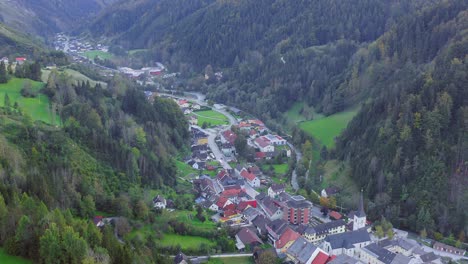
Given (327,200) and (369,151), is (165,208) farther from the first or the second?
(369,151)

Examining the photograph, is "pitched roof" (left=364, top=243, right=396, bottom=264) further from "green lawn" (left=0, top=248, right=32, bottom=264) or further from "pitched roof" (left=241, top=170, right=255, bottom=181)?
"green lawn" (left=0, top=248, right=32, bottom=264)

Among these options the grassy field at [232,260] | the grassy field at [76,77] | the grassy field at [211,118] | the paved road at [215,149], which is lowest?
the grassy field at [211,118]

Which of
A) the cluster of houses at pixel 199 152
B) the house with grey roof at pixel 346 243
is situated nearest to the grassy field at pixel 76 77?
the cluster of houses at pixel 199 152

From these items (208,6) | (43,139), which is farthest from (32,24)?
(43,139)

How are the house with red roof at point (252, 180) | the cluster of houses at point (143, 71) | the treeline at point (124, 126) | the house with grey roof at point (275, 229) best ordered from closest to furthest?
the house with grey roof at point (275, 229)
the treeline at point (124, 126)
the house with red roof at point (252, 180)
the cluster of houses at point (143, 71)

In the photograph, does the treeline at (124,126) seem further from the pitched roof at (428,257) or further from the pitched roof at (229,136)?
the pitched roof at (428,257)

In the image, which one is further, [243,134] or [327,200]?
[243,134]

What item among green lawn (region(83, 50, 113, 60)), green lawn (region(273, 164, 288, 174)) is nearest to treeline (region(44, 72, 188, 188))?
green lawn (region(273, 164, 288, 174))
